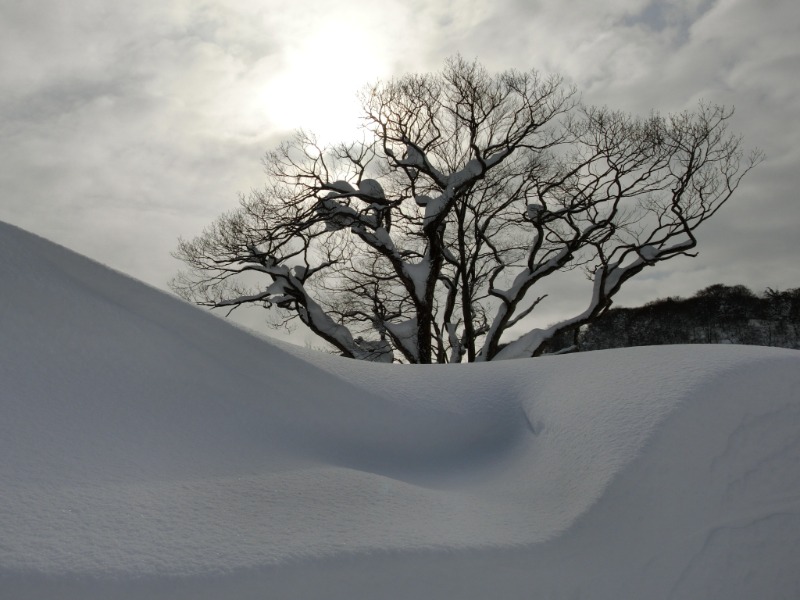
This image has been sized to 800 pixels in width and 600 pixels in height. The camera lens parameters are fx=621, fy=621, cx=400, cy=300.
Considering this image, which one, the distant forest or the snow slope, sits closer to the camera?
the snow slope

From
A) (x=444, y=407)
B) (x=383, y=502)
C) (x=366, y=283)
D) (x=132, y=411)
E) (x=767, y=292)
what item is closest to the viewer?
(x=383, y=502)

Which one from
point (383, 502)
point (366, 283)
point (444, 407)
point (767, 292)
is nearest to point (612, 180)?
point (366, 283)

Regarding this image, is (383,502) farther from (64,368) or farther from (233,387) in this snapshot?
(64,368)

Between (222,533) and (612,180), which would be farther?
(612,180)

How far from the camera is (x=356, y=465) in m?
3.46

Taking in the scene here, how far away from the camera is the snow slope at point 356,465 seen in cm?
220

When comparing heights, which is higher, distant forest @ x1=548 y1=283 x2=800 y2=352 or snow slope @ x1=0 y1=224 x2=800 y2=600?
distant forest @ x1=548 y1=283 x2=800 y2=352

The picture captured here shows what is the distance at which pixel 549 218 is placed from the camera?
1451cm

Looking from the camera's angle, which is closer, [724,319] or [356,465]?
[356,465]

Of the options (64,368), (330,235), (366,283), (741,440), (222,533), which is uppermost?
(330,235)

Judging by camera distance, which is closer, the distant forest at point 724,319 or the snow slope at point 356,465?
the snow slope at point 356,465

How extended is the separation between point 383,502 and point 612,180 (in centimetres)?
1302

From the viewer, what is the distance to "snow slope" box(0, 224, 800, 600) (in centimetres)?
220

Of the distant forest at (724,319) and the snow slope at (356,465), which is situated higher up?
the distant forest at (724,319)
